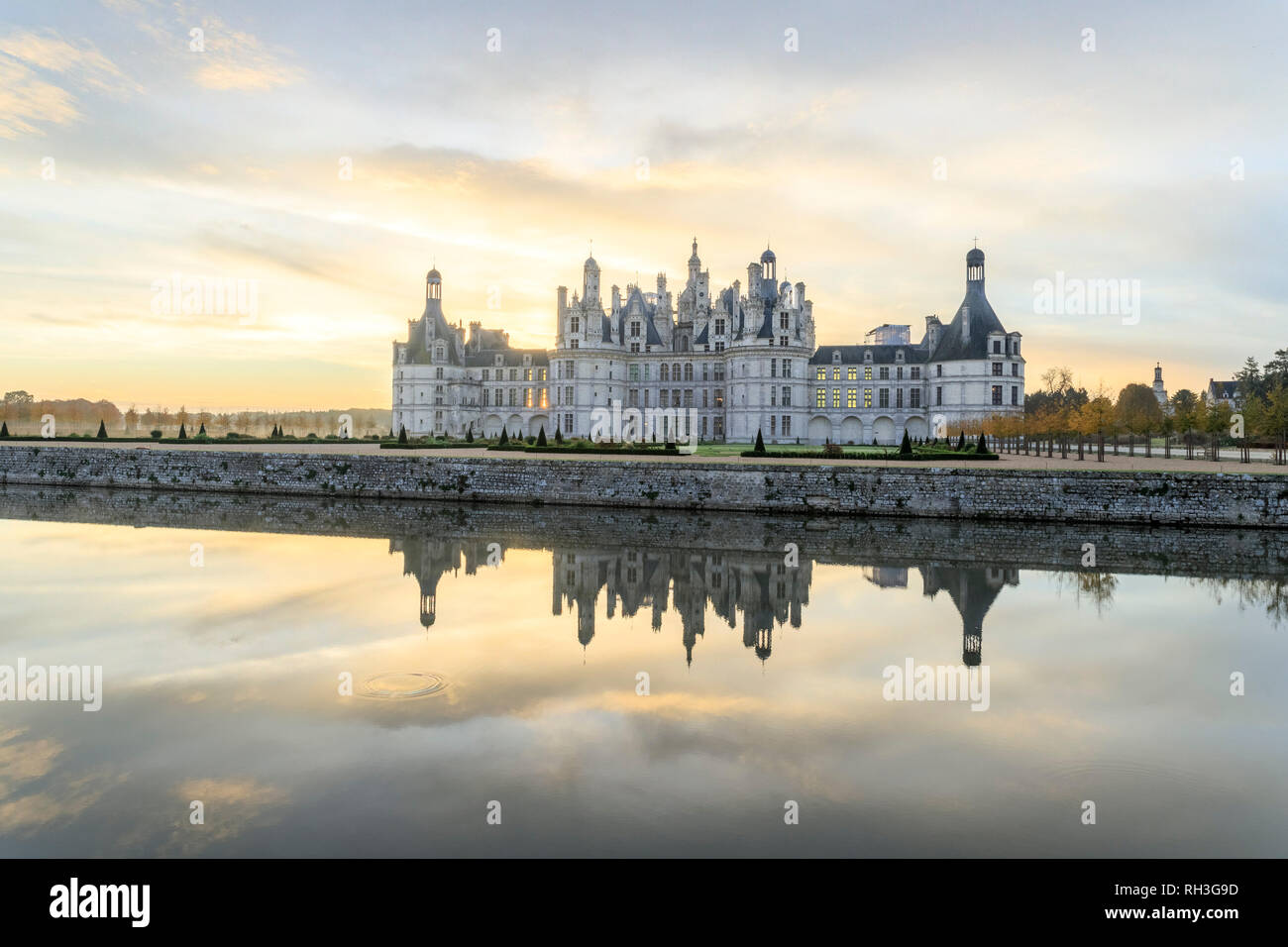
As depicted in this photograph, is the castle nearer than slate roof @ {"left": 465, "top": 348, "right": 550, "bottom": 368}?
Yes

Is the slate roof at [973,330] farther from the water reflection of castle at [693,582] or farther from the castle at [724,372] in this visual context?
the water reflection of castle at [693,582]

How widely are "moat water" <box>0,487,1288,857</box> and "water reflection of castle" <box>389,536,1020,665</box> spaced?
108 mm

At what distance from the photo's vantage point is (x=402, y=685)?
8391mm

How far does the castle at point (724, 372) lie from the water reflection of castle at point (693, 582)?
3688cm

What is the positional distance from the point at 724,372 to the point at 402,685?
54.4 metres

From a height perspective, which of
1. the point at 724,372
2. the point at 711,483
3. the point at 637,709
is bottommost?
the point at 637,709

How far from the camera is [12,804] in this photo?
5.63 metres

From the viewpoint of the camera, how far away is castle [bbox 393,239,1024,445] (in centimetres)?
5581

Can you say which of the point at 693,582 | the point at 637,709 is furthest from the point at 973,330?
the point at 637,709

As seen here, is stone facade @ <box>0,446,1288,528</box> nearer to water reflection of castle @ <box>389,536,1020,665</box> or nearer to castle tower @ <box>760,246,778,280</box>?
water reflection of castle @ <box>389,536,1020,665</box>

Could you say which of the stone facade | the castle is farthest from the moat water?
the castle

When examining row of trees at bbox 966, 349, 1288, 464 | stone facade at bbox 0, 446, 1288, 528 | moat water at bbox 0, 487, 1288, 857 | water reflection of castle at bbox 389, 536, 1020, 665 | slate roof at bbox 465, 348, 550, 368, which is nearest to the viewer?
moat water at bbox 0, 487, 1288, 857

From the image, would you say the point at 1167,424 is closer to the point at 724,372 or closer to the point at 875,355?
the point at 875,355
